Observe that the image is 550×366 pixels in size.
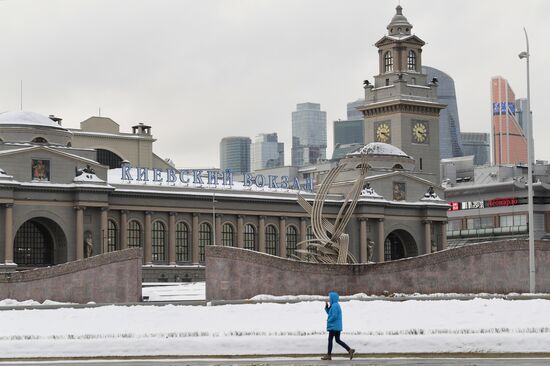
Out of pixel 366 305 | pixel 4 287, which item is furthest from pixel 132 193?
pixel 366 305

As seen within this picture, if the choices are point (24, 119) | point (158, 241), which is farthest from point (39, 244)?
point (158, 241)

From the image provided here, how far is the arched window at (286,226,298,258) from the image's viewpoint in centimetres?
13988

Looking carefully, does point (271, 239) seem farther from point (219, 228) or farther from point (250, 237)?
point (219, 228)

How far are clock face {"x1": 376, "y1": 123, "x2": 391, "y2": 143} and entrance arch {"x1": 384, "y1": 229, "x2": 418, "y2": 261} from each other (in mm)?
18595

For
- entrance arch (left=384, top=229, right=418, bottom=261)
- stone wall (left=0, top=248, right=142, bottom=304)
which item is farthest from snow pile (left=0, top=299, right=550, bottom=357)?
entrance arch (left=384, top=229, right=418, bottom=261)

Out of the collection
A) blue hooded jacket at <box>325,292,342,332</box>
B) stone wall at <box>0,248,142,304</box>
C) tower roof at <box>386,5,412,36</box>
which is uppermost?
tower roof at <box>386,5,412,36</box>

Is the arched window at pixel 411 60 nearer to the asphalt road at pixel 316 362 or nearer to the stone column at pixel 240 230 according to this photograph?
the stone column at pixel 240 230

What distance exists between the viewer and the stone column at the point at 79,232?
118m

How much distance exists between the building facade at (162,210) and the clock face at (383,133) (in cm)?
1115

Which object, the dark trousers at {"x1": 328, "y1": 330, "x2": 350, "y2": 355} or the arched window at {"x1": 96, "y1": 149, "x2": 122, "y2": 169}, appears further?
the arched window at {"x1": 96, "y1": 149, "x2": 122, "y2": 169}

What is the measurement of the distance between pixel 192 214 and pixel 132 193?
27.3 ft

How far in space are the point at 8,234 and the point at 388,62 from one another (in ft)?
229

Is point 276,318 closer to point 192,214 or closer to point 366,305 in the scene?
point 366,305

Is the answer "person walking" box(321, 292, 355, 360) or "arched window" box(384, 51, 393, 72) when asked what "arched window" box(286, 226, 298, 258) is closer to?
"arched window" box(384, 51, 393, 72)
